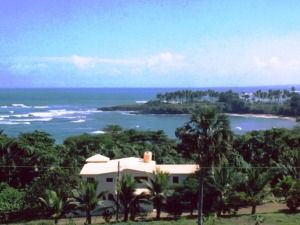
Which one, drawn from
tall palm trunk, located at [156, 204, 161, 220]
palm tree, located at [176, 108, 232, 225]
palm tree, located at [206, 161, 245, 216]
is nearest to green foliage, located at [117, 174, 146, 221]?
tall palm trunk, located at [156, 204, 161, 220]

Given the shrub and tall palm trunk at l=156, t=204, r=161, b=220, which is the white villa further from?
the shrub

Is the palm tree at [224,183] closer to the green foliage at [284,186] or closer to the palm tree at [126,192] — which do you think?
the green foliage at [284,186]

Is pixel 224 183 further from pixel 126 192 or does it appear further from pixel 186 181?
pixel 126 192

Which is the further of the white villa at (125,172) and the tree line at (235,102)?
the tree line at (235,102)

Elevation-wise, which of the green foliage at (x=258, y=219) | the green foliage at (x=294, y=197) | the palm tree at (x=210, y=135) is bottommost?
the green foliage at (x=258, y=219)

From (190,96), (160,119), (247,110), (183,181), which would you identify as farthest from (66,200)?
(190,96)

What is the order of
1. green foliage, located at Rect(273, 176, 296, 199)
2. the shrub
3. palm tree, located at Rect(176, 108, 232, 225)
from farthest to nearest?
1. green foliage, located at Rect(273, 176, 296, 199)
2. the shrub
3. palm tree, located at Rect(176, 108, 232, 225)

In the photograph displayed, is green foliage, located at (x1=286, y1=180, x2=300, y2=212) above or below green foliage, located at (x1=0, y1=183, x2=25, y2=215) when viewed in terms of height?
above

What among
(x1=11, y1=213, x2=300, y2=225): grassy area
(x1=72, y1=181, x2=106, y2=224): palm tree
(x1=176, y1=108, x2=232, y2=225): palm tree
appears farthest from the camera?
(x1=72, y1=181, x2=106, y2=224): palm tree

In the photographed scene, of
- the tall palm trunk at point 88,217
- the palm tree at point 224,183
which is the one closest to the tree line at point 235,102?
the palm tree at point 224,183

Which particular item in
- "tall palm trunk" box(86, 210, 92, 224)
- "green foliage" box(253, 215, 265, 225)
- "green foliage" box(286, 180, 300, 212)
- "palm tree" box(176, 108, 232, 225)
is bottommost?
"tall palm trunk" box(86, 210, 92, 224)
